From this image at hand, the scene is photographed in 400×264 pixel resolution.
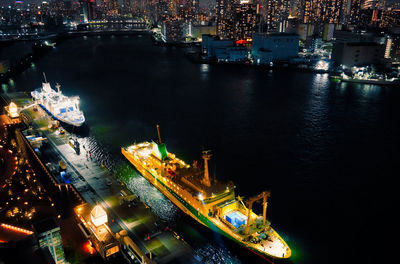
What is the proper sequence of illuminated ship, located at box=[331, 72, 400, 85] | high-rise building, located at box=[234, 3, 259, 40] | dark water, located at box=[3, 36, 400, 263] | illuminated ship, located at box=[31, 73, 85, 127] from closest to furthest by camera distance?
dark water, located at box=[3, 36, 400, 263] → illuminated ship, located at box=[31, 73, 85, 127] → illuminated ship, located at box=[331, 72, 400, 85] → high-rise building, located at box=[234, 3, 259, 40]

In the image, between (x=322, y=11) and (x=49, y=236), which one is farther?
(x=322, y=11)

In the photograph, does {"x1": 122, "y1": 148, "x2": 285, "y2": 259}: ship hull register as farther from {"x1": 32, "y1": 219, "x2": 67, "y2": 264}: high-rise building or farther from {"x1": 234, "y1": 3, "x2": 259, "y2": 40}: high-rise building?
{"x1": 234, "y1": 3, "x2": 259, "y2": 40}: high-rise building

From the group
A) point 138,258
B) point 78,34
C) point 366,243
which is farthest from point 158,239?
point 78,34

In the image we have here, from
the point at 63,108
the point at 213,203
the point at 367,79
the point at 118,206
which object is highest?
the point at 367,79

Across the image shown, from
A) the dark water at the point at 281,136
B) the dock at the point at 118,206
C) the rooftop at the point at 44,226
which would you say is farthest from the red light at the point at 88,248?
the dark water at the point at 281,136

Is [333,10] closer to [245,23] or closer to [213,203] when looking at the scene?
[245,23]

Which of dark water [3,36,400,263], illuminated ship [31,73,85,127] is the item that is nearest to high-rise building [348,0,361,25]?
dark water [3,36,400,263]

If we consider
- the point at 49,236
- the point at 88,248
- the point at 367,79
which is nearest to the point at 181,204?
the point at 88,248

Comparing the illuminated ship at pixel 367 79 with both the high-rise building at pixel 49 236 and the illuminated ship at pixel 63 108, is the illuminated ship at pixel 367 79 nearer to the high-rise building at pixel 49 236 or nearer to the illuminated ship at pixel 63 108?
the illuminated ship at pixel 63 108
